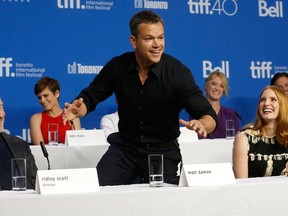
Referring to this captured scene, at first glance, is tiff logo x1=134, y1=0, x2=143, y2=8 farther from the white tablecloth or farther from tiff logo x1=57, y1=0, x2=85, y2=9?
the white tablecloth

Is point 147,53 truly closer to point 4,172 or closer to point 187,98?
point 187,98

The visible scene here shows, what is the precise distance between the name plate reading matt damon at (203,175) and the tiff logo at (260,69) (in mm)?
4691

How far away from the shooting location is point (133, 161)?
3.73 meters

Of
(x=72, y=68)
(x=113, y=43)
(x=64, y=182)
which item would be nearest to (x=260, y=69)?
(x=113, y=43)

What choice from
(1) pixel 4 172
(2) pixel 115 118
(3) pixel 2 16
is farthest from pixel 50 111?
(1) pixel 4 172

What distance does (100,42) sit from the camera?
6.86 metres

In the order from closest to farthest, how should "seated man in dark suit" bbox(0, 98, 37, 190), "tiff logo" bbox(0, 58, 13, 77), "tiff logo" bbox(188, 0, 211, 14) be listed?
"seated man in dark suit" bbox(0, 98, 37, 190)
"tiff logo" bbox(0, 58, 13, 77)
"tiff logo" bbox(188, 0, 211, 14)

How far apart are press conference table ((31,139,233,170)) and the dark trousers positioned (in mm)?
1038

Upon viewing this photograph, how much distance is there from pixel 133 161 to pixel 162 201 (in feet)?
3.55

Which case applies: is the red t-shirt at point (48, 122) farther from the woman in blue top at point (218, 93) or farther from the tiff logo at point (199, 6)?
the tiff logo at point (199, 6)

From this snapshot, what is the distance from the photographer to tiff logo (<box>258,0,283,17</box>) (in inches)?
293

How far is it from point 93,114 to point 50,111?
0.72m

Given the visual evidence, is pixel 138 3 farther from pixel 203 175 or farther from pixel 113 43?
pixel 203 175

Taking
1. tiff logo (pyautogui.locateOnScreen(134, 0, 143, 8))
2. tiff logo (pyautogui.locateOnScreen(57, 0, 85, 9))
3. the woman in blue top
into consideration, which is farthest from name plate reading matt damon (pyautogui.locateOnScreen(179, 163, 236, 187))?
tiff logo (pyautogui.locateOnScreen(134, 0, 143, 8))
